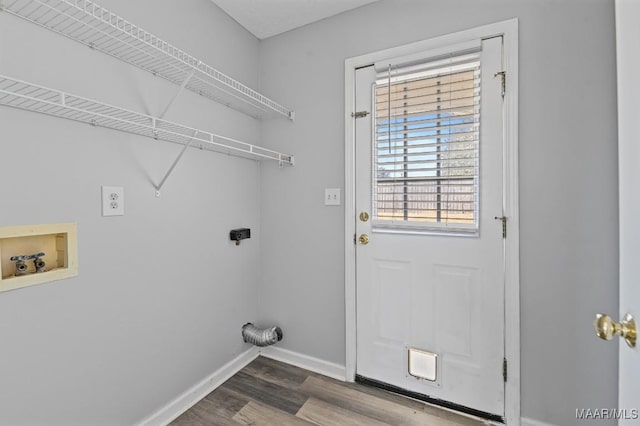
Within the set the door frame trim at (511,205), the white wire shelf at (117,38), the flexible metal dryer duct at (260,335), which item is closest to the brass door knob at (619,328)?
the door frame trim at (511,205)

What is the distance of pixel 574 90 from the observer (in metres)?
1.36

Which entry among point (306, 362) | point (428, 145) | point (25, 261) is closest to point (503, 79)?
point (428, 145)

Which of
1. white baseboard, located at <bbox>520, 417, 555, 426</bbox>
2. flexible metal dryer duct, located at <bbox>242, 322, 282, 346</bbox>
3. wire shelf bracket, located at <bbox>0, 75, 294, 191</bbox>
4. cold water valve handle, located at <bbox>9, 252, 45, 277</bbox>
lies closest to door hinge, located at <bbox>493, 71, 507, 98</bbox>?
wire shelf bracket, located at <bbox>0, 75, 294, 191</bbox>

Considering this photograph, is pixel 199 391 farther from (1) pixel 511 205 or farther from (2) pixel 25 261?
(1) pixel 511 205

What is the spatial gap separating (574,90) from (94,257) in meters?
2.36

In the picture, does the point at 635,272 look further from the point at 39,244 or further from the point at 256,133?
the point at 256,133

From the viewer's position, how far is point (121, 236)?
1330mm

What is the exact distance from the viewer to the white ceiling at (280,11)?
1.79 m

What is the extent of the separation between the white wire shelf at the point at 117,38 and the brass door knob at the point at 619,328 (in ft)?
5.50

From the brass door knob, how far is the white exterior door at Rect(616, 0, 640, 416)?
0.06ft

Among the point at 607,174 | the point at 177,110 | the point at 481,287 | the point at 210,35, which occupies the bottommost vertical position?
the point at 481,287

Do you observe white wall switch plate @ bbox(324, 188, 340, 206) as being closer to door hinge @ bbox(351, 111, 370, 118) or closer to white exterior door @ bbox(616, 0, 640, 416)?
door hinge @ bbox(351, 111, 370, 118)

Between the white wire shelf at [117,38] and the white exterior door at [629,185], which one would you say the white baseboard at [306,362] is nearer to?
the white exterior door at [629,185]

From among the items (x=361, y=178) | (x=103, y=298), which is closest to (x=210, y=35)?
(x=361, y=178)
